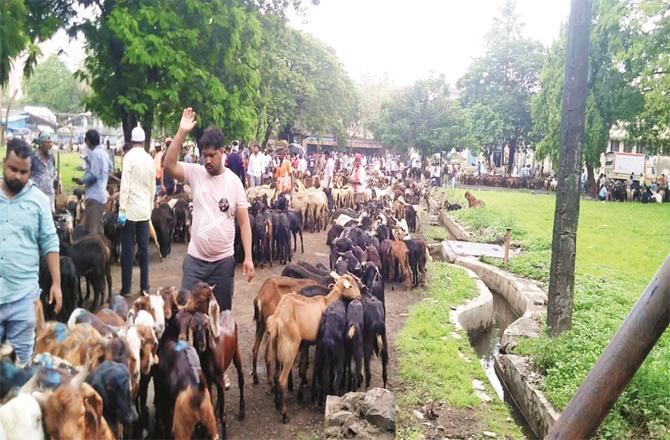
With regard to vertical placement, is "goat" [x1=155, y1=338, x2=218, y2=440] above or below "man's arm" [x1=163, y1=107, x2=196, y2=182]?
below

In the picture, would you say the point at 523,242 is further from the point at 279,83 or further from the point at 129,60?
the point at 279,83

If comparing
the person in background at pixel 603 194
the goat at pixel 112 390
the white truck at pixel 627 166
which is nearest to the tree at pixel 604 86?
the person in background at pixel 603 194

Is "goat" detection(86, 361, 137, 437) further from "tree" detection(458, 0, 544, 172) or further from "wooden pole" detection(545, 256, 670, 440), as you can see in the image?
"tree" detection(458, 0, 544, 172)

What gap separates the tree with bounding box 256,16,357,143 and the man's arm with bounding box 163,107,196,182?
2373 centimetres

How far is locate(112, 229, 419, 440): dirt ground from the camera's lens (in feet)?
15.0

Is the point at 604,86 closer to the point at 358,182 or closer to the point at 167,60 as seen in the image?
the point at 358,182

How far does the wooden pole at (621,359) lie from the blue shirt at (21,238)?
131 inches

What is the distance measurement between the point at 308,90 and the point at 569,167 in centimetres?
2750

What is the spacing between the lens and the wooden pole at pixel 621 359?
65.2 inches

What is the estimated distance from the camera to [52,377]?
2.86 m

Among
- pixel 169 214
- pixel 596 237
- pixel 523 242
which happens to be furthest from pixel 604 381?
pixel 596 237

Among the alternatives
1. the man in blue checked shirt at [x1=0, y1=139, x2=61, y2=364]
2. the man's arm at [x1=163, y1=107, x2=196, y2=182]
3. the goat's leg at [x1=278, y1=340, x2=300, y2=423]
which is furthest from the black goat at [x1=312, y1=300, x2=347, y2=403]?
the man in blue checked shirt at [x1=0, y1=139, x2=61, y2=364]

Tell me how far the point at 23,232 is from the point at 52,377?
126cm

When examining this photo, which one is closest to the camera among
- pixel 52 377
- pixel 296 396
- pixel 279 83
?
pixel 52 377
